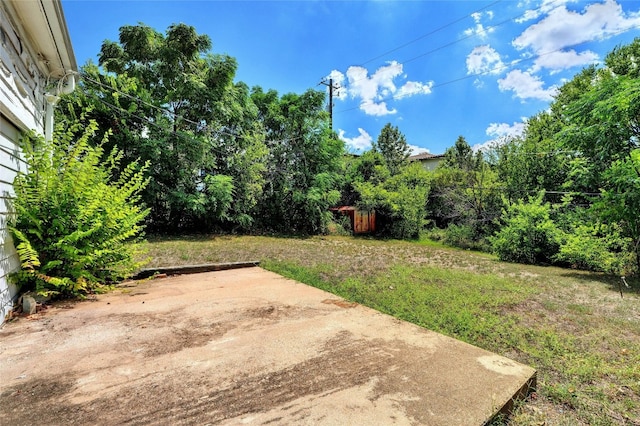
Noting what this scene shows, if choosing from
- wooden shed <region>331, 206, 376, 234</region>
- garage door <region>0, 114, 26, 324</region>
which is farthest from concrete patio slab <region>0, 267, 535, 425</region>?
wooden shed <region>331, 206, 376, 234</region>

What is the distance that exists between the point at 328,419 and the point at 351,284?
3.61 m

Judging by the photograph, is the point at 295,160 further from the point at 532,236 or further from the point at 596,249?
the point at 596,249

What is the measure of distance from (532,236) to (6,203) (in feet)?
33.8

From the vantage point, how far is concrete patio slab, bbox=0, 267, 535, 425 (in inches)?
54.7

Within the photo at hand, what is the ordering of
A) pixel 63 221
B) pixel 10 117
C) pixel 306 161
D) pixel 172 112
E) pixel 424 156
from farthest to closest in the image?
pixel 424 156 → pixel 306 161 → pixel 172 112 → pixel 63 221 → pixel 10 117

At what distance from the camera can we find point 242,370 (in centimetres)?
176

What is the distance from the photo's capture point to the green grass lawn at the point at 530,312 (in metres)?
1.93

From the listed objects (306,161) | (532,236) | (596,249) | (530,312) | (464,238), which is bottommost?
(530,312)

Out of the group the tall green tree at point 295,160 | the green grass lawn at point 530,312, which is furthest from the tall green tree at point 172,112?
the green grass lawn at point 530,312

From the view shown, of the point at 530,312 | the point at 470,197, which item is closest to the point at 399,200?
the point at 470,197

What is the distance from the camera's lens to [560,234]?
803 centimetres

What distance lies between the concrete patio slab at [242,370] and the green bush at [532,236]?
7.70m

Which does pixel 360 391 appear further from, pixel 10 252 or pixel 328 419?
pixel 10 252

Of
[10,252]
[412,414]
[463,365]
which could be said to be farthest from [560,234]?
[10,252]
